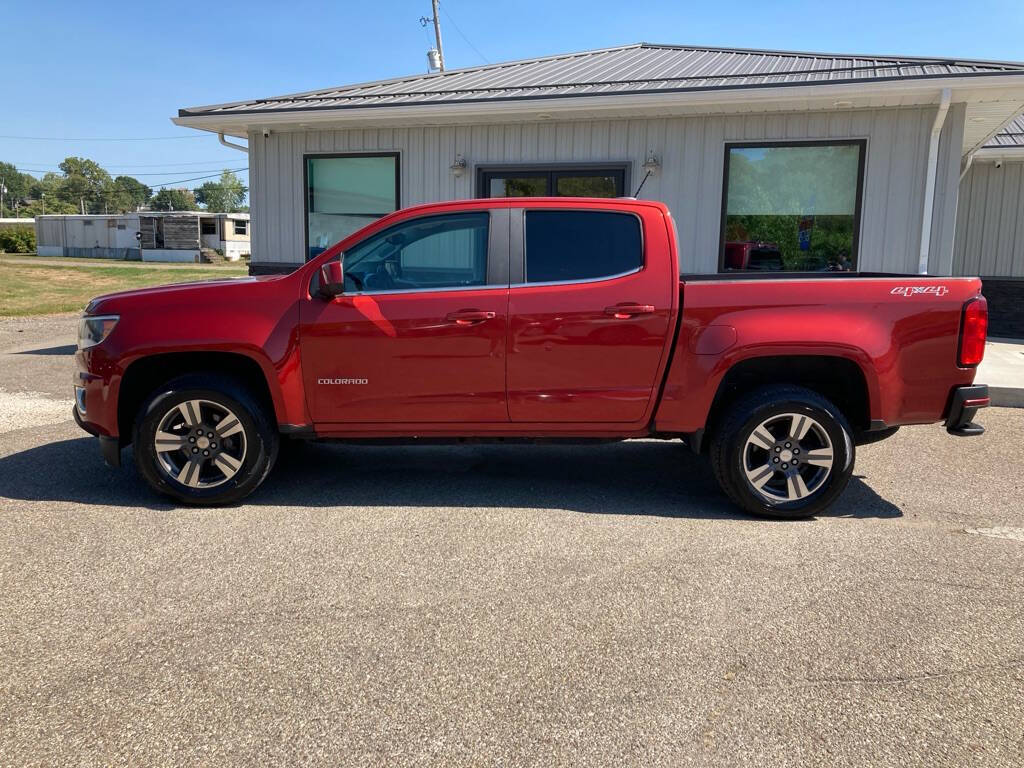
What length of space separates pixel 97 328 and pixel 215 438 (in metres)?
0.99

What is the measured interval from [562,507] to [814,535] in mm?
1461

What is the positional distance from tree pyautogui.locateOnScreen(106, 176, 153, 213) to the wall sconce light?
13947 centimetres

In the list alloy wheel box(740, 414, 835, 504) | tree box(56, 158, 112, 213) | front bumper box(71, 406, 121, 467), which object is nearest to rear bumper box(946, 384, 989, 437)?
alloy wheel box(740, 414, 835, 504)

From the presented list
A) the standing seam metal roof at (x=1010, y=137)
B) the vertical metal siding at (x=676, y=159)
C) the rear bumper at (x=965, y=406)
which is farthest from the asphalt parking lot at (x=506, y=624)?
the standing seam metal roof at (x=1010, y=137)

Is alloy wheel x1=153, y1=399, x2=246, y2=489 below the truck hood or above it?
below

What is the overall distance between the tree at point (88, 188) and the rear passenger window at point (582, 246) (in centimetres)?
13298

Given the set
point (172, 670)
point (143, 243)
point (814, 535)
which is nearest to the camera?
point (172, 670)

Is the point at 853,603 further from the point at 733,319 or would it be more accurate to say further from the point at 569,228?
the point at 569,228

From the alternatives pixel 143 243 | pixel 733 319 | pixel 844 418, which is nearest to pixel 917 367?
pixel 844 418

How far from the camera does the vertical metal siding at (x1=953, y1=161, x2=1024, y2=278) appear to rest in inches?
564

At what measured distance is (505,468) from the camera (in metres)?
6.12

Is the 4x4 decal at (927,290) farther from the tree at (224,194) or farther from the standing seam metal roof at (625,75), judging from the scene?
A: the tree at (224,194)

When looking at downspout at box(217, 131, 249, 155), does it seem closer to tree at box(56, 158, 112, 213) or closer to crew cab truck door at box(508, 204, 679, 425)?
crew cab truck door at box(508, 204, 679, 425)

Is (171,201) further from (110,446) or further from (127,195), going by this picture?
(110,446)
